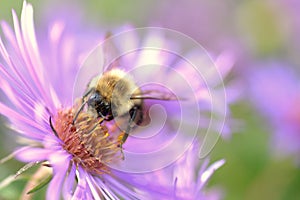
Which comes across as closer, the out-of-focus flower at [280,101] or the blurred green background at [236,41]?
the blurred green background at [236,41]

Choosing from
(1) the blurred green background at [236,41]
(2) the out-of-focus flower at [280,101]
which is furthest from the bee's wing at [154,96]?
(2) the out-of-focus flower at [280,101]

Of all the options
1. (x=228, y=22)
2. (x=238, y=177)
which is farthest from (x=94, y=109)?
(x=228, y=22)

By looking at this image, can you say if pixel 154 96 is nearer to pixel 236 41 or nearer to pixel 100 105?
pixel 100 105

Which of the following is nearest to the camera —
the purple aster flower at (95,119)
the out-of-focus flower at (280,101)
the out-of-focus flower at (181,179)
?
the purple aster flower at (95,119)

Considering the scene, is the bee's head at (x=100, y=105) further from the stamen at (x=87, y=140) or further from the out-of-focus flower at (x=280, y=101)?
the out-of-focus flower at (x=280, y=101)

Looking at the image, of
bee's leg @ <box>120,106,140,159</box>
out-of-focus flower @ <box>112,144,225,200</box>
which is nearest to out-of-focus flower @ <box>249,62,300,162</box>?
out-of-focus flower @ <box>112,144,225,200</box>
